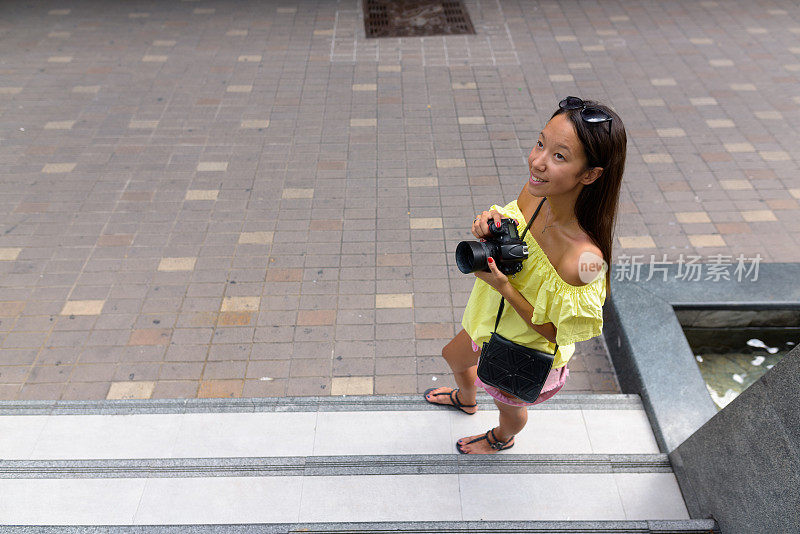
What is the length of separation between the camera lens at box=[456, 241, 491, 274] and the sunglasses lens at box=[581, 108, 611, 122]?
586 millimetres

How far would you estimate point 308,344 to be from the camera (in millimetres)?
4125

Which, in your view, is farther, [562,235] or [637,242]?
[637,242]

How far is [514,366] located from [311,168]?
3.96 metres

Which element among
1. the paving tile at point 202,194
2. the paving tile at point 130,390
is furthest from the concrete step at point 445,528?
the paving tile at point 202,194

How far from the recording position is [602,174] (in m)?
2.02

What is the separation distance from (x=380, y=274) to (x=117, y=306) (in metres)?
2.10

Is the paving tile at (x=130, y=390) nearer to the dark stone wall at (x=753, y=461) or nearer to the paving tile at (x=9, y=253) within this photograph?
the paving tile at (x=9, y=253)

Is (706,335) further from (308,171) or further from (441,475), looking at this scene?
(308,171)

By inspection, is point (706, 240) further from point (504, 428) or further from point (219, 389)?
point (219, 389)

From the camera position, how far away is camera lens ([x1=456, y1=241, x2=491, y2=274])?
2123 millimetres

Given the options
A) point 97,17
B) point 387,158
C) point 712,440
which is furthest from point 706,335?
point 97,17

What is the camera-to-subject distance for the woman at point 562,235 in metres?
1.97

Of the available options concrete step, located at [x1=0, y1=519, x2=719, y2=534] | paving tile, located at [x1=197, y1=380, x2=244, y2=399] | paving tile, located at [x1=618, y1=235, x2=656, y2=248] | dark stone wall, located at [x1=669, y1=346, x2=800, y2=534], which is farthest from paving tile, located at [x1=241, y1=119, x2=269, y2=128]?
dark stone wall, located at [x1=669, y1=346, x2=800, y2=534]

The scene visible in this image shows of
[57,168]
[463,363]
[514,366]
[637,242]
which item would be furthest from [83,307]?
[637,242]
